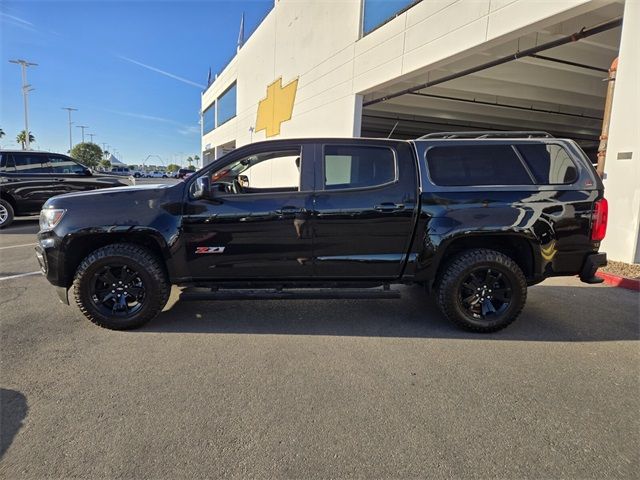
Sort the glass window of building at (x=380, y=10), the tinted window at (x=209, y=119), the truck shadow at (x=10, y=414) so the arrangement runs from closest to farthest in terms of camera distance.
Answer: the truck shadow at (x=10, y=414) → the glass window of building at (x=380, y=10) → the tinted window at (x=209, y=119)

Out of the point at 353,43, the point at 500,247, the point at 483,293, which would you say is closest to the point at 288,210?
the point at 483,293

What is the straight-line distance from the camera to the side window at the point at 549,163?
3.90m

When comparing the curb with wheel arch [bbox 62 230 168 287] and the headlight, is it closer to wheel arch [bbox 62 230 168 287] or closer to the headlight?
wheel arch [bbox 62 230 168 287]

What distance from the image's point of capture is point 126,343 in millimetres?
3633

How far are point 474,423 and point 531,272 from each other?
2103 mm

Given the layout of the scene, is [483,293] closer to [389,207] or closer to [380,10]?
[389,207]

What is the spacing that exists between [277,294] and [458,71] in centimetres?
1018

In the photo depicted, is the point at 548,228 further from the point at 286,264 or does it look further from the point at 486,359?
the point at 286,264

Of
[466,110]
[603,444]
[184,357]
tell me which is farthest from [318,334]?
[466,110]

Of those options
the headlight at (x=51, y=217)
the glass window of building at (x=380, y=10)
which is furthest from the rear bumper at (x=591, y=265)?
the glass window of building at (x=380, y=10)

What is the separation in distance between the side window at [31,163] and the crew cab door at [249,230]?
932 centimetres

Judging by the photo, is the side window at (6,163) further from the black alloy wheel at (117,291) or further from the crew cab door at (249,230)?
the crew cab door at (249,230)

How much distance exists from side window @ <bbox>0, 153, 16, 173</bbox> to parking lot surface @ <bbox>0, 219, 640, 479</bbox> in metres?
7.75

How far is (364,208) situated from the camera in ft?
12.7
